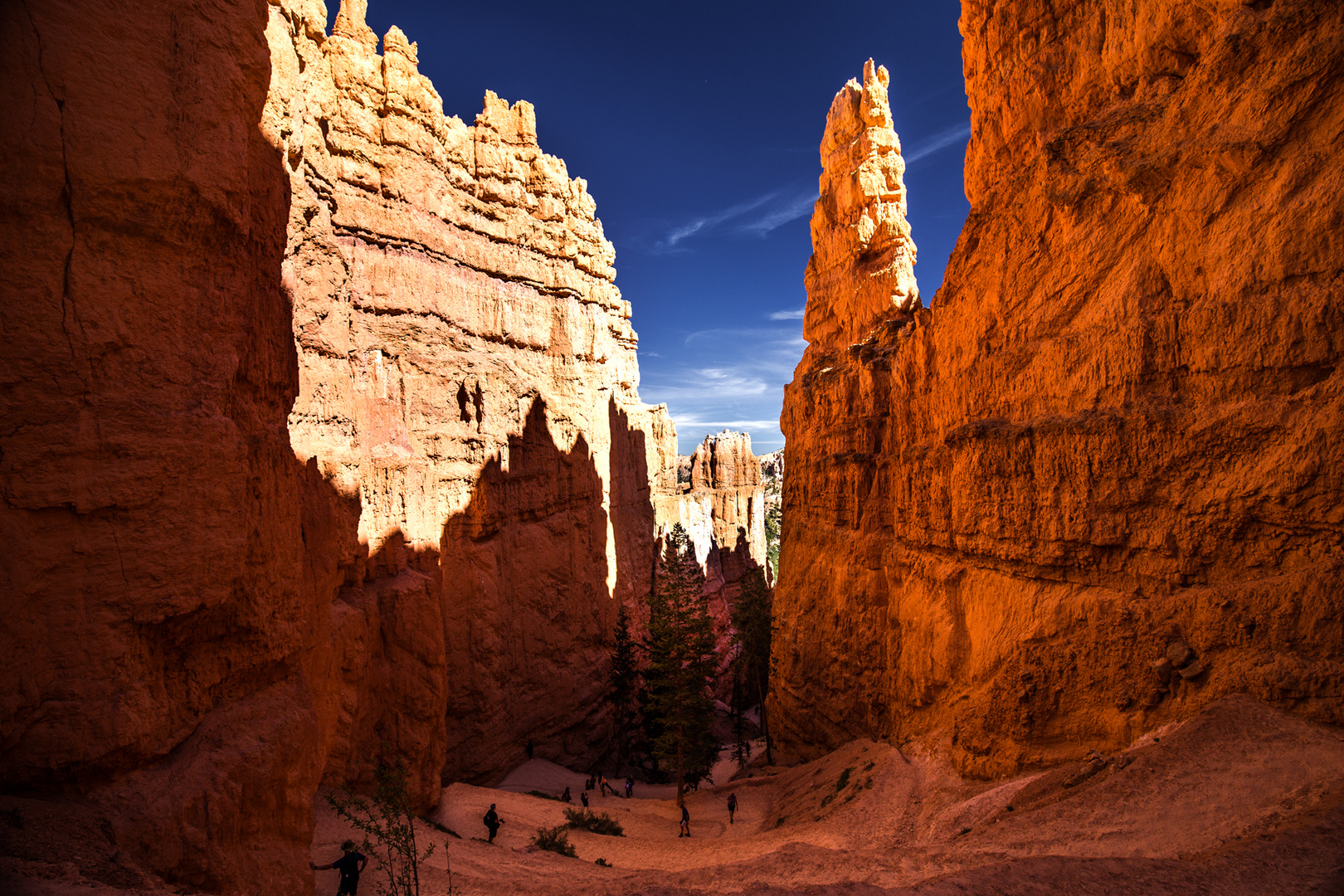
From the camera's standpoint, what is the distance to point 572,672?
27344 millimetres

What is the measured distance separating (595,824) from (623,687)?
11.5m

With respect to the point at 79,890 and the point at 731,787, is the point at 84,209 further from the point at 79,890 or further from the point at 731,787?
the point at 731,787

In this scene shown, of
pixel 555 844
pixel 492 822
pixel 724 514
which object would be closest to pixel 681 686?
pixel 555 844

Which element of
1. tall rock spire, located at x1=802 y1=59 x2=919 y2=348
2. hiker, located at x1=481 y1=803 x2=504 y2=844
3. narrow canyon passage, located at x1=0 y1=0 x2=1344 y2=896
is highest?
tall rock spire, located at x1=802 y1=59 x2=919 y2=348

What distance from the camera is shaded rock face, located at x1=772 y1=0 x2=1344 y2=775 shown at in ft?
27.0

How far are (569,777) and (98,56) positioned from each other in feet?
85.2

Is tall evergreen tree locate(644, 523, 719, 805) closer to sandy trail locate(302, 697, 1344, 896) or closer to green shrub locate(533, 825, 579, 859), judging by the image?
sandy trail locate(302, 697, 1344, 896)

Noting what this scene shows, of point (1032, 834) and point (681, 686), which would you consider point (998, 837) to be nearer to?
point (1032, 834)

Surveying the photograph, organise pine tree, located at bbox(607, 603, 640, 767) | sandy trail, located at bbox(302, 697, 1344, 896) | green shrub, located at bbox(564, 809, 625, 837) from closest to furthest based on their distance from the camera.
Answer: sandy trail, located at bbox(302, 697, 1344, 896) → green shrub, located at bbox(564, 809, 625, 837) → pine tree, located at bbox(607, 603, 640, 767)

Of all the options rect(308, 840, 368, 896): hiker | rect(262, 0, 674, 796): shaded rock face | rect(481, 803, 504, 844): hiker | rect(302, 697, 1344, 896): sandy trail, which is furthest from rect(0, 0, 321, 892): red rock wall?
rect(481, 803, 504, 844): hiker

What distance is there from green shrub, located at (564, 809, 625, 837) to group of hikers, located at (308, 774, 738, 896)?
1.79 meters

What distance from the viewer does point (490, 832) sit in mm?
15578

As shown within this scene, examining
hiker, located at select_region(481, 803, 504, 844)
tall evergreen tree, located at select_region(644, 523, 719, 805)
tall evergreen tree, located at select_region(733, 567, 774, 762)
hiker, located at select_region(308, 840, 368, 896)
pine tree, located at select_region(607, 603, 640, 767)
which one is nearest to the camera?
hiker, located at select_region(308, 840, 368, 896)

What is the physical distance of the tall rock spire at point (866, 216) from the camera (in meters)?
22.6
